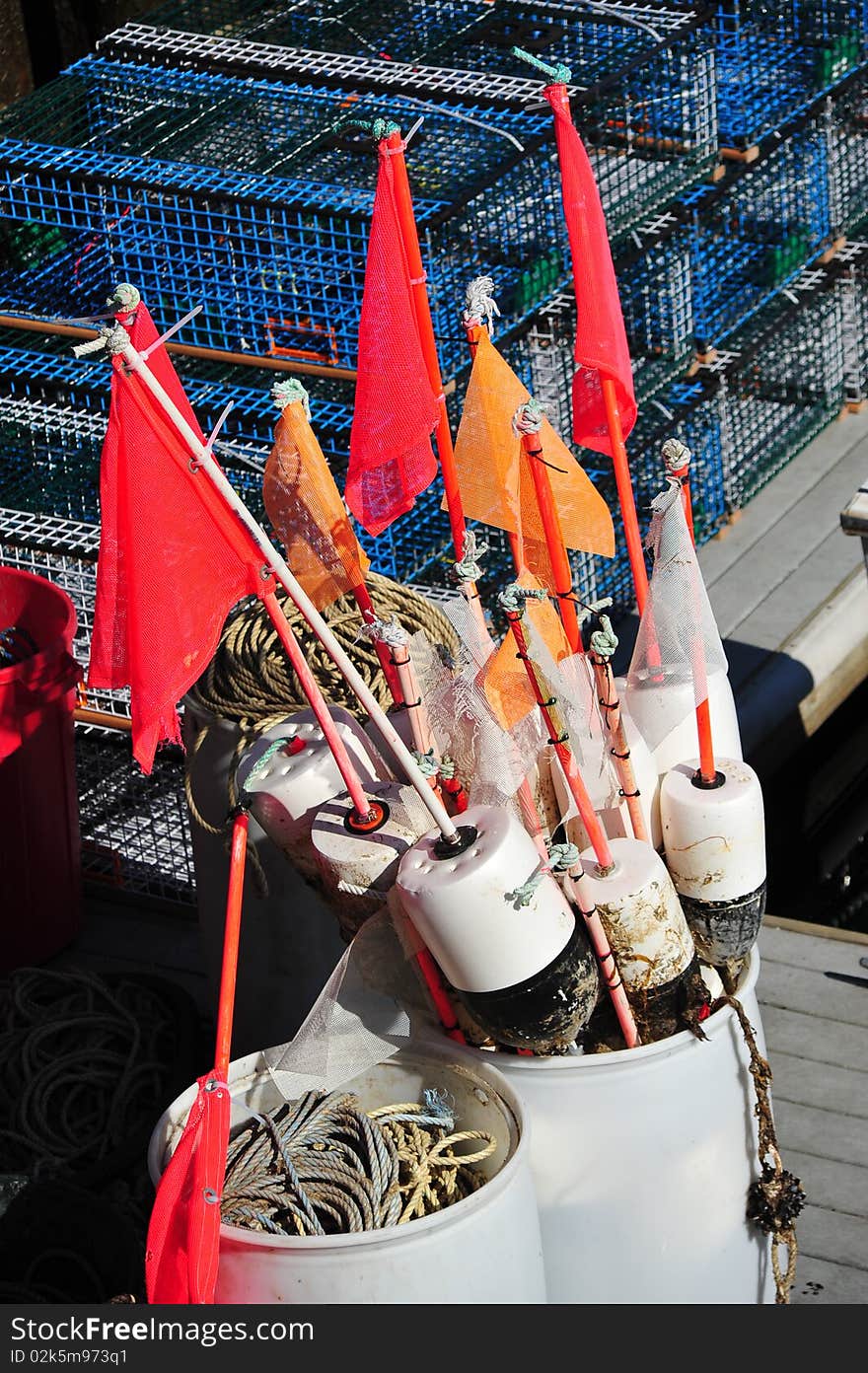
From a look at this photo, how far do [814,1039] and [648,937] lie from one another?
152cm

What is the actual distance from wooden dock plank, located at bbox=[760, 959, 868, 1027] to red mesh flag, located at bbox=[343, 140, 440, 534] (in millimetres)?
1853

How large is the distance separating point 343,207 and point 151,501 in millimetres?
2702

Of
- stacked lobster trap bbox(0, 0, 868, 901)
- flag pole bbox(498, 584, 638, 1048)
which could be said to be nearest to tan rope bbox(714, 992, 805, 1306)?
flag pole bbox(498, 584, 638, 1048)

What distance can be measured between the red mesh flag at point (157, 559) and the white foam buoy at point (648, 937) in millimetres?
670

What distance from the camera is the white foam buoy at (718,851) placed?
298 cm

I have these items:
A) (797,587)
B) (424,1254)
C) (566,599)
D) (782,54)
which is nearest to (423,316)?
(566,599)

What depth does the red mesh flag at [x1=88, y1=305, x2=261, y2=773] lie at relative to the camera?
273 cm

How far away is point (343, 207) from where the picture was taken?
17.2ft

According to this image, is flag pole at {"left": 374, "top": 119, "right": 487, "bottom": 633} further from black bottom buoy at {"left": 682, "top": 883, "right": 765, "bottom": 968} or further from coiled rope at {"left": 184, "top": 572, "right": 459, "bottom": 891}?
coiled rope at {"left": 184, "top": 572, "right": 459, "bottom": 891}

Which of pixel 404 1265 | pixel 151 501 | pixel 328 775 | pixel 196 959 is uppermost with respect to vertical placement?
pixel 151 501

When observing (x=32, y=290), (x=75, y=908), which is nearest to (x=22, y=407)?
(x=32, y=290)

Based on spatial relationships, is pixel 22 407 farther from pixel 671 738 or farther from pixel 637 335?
pixel 671 738

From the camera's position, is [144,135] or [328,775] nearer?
[328,775]

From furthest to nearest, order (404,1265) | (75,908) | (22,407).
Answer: (22,407)
(75,908)
(404,1265)
